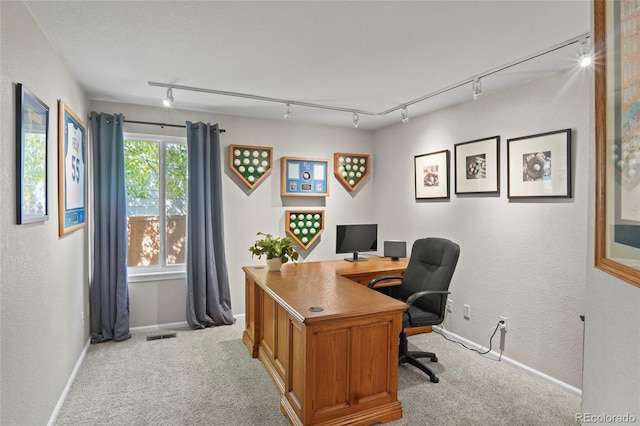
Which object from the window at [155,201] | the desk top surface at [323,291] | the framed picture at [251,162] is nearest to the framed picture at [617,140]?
the desk top surface at [323,291]

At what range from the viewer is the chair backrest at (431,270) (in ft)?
9.54

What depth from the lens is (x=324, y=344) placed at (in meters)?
2.16

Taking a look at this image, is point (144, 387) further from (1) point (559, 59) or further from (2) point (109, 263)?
(1) point (559, 59)

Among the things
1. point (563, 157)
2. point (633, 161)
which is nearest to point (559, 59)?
point (563, 157)

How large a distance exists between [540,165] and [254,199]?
3025 millimetres

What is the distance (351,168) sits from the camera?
499 centimetres

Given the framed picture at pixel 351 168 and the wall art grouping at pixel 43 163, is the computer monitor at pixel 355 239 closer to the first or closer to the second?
the framed picture at pixel 351 168

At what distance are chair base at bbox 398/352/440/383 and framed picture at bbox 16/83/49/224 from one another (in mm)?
2750

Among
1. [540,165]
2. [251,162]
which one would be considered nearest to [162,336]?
[251,162]

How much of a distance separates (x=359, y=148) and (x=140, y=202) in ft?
9.47

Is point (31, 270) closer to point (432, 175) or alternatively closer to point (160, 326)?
point (160, 326)

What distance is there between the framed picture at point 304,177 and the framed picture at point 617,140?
156 inches

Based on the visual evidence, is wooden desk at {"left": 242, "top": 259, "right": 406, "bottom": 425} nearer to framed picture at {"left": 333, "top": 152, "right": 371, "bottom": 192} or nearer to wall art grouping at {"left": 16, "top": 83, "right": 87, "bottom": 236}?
wall art grouping at {"left": 16, "top": 83, "right": 87, "bottom": 236}

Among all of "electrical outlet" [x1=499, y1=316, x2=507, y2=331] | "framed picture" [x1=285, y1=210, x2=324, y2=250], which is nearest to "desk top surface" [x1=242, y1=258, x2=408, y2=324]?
"framed picture" [x1=285, y1=210, x2=324, y2=250]
